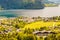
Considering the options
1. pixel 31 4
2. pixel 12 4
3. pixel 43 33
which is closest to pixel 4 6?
pixel 12 4

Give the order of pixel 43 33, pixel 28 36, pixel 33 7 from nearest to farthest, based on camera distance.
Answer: pixel 28 36, pixel 43 33, pixel 33 7

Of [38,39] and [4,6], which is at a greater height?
[38,39]

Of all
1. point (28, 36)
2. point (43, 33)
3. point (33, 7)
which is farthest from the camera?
point (33, 7)

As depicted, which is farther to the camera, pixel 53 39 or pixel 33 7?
pixel 33 7

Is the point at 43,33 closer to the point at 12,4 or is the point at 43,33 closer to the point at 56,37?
the point at 56,37

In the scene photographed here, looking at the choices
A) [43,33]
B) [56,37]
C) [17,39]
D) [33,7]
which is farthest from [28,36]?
[33,7]

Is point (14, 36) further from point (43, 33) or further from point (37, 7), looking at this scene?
point (37, 7)
